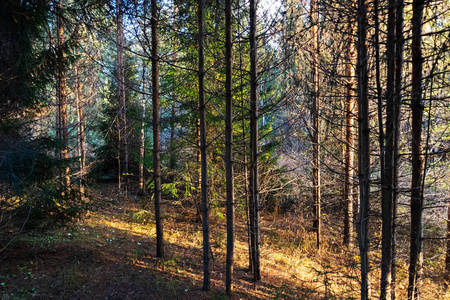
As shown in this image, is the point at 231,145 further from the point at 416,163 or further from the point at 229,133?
the point at 416,163

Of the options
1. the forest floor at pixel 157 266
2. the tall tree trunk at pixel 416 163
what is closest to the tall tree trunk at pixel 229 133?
the forest floor at pixel 157 266

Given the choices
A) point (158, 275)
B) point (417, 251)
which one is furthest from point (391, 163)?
point (158, 275)

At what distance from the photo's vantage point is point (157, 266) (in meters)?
6.54

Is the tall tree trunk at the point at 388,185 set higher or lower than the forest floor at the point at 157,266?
higher

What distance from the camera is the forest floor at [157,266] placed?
16.7 feet

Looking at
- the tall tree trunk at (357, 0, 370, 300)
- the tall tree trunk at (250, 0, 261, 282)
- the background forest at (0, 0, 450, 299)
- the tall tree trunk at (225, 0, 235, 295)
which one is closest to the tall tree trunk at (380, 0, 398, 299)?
the background forest at (0, 0, 450, 299)

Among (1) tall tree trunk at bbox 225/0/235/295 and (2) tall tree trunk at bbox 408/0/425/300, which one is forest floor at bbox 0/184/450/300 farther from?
(1) tall tree trunk at bbox 225/0/235/295

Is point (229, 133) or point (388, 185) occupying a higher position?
point (229, 133)

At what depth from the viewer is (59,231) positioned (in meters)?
7.90

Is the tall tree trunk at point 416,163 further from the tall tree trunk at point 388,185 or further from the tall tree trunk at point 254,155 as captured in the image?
the tall tree trunk at point 254,155

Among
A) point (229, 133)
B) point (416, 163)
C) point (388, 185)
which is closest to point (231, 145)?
point (229, 133)

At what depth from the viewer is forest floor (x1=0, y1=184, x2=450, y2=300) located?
5078mm

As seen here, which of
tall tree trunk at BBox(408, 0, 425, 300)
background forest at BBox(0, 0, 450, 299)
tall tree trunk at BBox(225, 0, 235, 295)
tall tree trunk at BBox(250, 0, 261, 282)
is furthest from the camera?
tall tree trunk at BBox(250, 0, 261, 282)

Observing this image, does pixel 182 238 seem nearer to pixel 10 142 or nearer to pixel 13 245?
pixel 13 245
